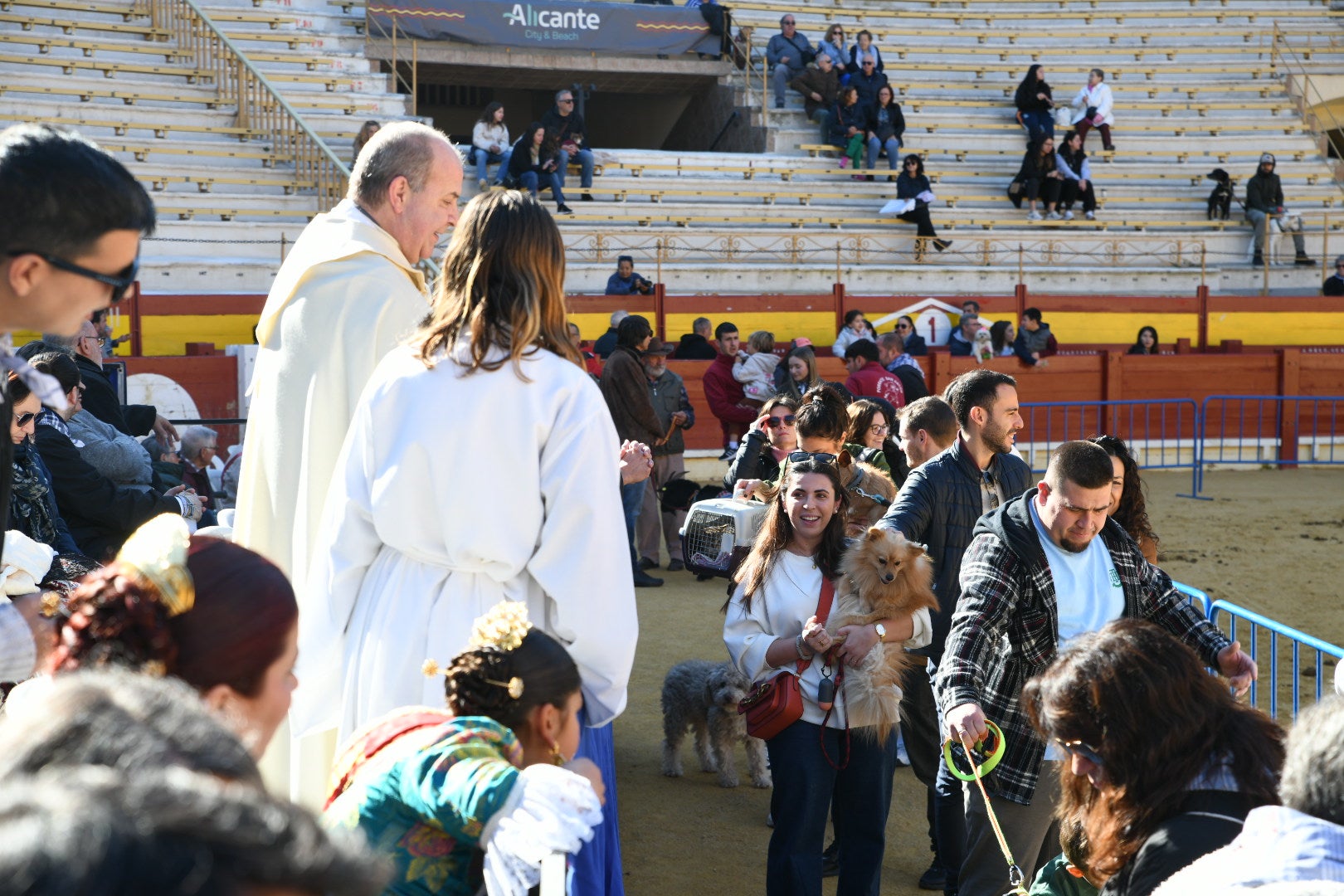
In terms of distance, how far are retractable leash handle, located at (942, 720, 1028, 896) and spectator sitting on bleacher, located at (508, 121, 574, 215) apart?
1323 centimetres

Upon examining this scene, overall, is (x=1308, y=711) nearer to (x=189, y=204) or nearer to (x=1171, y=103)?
(x=189, y=204)

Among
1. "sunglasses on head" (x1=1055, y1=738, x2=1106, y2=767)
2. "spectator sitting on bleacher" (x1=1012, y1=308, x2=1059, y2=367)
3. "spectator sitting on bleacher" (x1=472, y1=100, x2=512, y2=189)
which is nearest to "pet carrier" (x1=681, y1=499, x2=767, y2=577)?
"sunglasses on head" (x1=1055, y1=738, x2=1106, y2=767)

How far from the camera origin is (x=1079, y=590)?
11.4 ft

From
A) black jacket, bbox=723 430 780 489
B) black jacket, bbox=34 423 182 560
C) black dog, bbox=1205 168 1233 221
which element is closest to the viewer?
black jacket, bbox=34 423 182 560

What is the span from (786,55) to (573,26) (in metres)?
3.31

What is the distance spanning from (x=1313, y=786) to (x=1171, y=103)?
853 inches

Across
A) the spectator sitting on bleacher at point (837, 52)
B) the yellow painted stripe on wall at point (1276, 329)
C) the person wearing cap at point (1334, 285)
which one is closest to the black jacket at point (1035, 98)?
the spectator sitting on bleacher at point (837, 52)

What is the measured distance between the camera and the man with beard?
14.4ft

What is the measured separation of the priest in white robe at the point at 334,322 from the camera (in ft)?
9.89

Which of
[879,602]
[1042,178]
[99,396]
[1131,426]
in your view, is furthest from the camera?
[1042,178]

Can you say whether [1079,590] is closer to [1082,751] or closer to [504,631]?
[1082,751]

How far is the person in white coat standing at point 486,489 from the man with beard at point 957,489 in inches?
78.0

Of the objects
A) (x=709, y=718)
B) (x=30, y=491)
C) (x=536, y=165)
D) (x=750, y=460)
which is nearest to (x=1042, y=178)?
(x=536, y=165)

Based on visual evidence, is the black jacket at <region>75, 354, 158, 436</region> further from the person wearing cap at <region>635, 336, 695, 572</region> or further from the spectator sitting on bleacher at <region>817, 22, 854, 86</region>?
the spectator sitting on bleacher at <region>817, 22, 854, 86</region>
